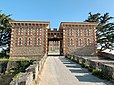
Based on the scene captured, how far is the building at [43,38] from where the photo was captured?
41.0 m

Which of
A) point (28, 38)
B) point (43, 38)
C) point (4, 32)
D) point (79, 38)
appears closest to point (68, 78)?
point (43, 38)

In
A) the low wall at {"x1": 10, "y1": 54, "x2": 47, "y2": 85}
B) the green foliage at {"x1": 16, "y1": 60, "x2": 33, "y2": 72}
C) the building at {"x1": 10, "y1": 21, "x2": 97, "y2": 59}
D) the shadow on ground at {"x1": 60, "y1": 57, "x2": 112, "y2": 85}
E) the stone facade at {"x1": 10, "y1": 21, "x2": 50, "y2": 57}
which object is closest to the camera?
the low wall at {"x1": 10, "y1": 54, "x2": 47, "y2": 85}

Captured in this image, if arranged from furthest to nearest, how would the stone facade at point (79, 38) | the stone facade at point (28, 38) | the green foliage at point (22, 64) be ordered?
the stone facade at point (79, 38)
the stone facade at point (28, 38)
the green foliage at point (22, 64)

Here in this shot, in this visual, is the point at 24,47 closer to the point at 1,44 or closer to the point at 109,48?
the point at 1,44

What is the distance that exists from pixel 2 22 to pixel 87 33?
23.6 m

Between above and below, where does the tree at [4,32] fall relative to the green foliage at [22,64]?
above

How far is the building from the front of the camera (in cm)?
4100

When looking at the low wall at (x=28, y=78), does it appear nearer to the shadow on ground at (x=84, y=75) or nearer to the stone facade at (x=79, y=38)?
the shadow on ground at (x=84, y=75)

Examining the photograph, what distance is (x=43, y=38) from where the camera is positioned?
41.8 meters

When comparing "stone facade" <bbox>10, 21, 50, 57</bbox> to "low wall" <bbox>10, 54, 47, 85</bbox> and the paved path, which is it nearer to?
the paved path

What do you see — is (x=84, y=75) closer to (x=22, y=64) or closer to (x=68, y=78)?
(x=68, y=78)

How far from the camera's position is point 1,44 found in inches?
1864

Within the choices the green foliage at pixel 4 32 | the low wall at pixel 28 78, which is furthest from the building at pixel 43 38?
the low wall at pixel 28 78

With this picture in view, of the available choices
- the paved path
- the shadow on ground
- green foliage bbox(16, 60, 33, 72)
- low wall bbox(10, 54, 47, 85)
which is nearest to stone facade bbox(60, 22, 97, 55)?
green foliage bbox(16, 60, 33, 72)
